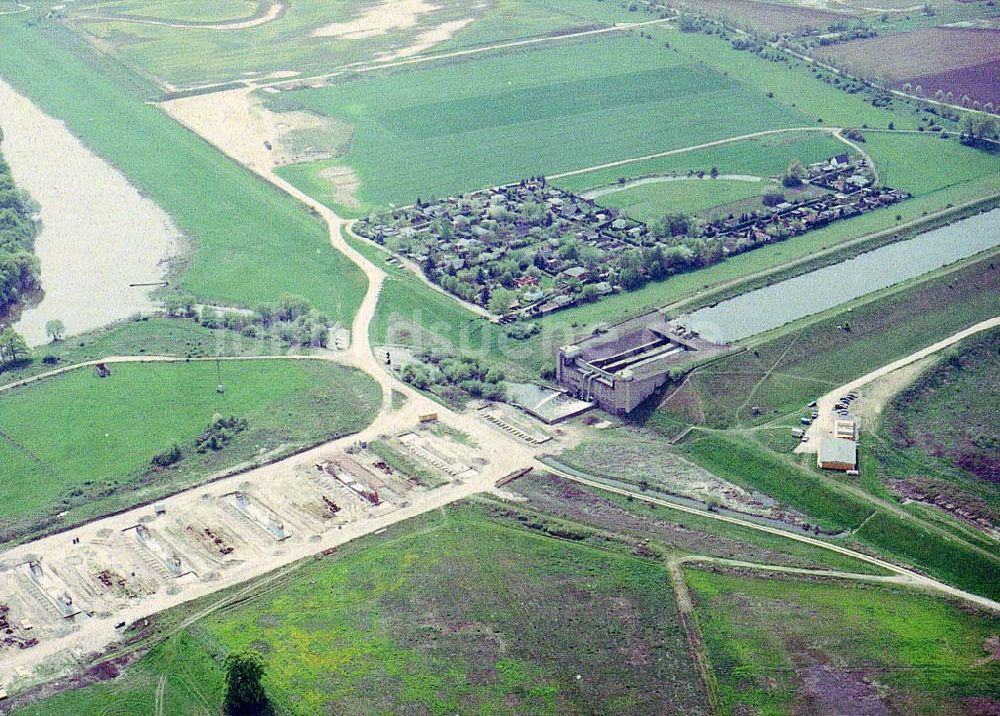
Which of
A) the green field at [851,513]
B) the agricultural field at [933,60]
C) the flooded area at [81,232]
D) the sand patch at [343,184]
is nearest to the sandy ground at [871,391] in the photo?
the green field at [851,513]

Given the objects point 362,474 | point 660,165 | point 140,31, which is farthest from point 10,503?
point 140,31

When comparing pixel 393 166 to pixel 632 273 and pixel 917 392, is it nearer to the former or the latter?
pixel 632 273

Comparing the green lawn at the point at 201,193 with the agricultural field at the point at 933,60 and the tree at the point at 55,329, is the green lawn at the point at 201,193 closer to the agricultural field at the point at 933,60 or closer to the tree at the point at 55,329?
the tree at the point at 55,329

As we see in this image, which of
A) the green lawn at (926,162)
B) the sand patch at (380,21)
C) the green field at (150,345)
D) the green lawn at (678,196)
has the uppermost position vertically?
the sand patch at (380,21)

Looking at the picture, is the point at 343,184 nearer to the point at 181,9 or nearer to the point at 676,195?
the point at 676,195

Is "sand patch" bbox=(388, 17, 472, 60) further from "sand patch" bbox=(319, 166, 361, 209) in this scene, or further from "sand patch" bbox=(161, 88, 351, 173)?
"sand patch" bbox=(319, 166, 361, 209)

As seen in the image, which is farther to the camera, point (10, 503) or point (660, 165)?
point (660, 165)

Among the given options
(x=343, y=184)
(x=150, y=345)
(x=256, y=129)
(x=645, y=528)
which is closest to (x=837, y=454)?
(x=645, y=528)
